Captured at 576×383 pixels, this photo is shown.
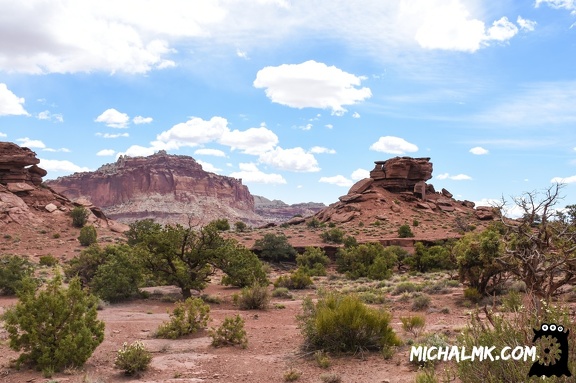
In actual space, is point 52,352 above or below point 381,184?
below

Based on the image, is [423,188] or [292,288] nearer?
[292,288]

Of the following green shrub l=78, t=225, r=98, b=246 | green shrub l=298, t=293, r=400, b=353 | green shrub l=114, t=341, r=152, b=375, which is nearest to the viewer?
green shrub l=114, t=341, r=152, b=375

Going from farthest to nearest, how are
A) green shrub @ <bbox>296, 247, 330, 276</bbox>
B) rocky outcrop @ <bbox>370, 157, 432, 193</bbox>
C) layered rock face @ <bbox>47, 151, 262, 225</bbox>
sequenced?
layered rock face @ <bbox>47, 151, 262, 225</bbox> → rocky outcrop @ <bbox>370, 157, 432, 193</bbox> → green shrub @ <bbox>296, 247, 330, 276</bbox>

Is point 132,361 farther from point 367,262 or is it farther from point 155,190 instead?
point 155,190

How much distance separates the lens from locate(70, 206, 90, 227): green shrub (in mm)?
46188

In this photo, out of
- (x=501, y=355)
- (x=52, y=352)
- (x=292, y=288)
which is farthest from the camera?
(x=292, y=288)

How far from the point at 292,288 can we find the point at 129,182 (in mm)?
128161

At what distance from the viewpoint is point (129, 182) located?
14162cm

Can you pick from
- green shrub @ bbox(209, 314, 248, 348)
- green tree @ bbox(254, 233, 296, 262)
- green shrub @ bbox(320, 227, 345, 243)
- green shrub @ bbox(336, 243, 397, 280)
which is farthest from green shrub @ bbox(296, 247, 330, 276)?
green shrub @ bbox(209, 314, 248, 348)

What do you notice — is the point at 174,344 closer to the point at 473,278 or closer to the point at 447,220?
the point at 473,278

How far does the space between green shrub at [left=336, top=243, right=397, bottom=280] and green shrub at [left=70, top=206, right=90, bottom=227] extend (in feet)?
94.1

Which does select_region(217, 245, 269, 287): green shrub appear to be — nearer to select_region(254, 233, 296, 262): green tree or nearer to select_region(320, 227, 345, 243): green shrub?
→ select_region(254, 233, 296, 262): green tree

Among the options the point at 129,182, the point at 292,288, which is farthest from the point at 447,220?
the point at 129,182

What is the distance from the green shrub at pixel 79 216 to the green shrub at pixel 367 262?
94.1ft
